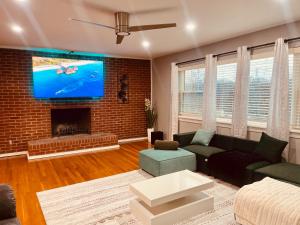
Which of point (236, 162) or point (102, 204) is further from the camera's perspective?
point (236, 162)

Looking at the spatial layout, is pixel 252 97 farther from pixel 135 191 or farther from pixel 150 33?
pixel 135 191

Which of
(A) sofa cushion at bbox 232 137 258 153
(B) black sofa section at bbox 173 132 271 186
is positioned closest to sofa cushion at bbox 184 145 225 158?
(B) black sofa section at bbox 173 132 271 186

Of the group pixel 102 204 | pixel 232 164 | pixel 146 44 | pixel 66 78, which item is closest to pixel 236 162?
pixel 232 164

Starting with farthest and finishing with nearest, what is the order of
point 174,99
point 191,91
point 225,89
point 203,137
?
point 174,99
point 191,91
point 225,89
point 203,137

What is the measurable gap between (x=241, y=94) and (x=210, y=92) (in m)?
0.78

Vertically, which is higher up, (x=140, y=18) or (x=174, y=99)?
(x=140, y=18)

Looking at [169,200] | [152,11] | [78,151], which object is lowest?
[78,151]

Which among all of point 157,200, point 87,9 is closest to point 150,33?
point 87,9

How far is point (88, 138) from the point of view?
5.40 metres

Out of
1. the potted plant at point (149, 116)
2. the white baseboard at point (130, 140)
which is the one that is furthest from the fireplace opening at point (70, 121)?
the potted plant at point (149, 116)

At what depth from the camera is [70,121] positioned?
5.89 meters

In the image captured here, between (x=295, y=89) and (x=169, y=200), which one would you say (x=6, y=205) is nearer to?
(x=169, y=200)

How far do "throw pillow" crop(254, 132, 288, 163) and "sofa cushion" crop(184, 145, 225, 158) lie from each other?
0.69m

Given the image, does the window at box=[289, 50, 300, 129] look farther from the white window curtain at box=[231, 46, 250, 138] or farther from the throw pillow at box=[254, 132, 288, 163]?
the white window curtain at box=[231, 46, 250, 138]
